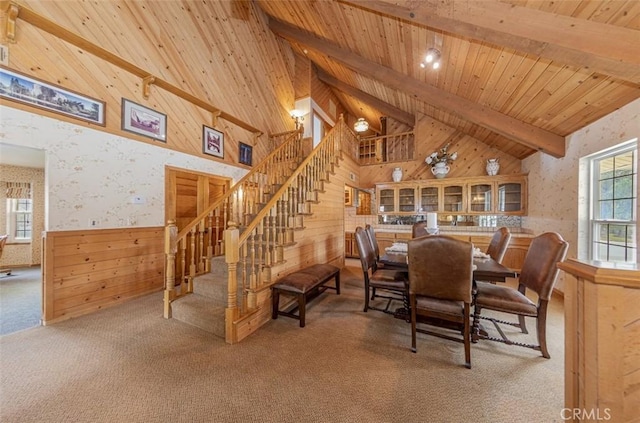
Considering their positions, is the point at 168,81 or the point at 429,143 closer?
the point at 168,81

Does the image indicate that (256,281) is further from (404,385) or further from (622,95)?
(622,95)

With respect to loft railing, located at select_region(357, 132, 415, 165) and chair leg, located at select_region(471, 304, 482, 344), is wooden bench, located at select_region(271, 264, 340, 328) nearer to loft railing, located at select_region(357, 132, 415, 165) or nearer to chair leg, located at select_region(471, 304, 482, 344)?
chair leg, located at select_region(471, 304, 482, 344)

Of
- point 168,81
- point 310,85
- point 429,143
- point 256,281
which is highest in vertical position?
point 310,85

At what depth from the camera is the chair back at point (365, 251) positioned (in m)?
2.99

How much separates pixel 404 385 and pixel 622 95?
366 cm

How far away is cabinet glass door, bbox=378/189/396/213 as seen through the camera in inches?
242

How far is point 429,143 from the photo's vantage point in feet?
19.3

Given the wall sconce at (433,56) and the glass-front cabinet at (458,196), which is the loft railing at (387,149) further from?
the wall sconce at (433,56)

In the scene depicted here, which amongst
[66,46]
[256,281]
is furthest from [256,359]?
[66,46]

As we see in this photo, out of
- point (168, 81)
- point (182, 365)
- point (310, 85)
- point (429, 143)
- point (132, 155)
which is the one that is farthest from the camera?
point (310, 85)

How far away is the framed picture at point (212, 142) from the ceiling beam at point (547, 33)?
3.84 metres

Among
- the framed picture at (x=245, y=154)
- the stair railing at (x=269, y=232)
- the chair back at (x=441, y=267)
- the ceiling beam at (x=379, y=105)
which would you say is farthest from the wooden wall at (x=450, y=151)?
the chair back at (x=441, y=267)

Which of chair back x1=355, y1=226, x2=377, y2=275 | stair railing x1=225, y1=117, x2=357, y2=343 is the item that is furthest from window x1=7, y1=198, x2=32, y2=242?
chair back x1=355, y1=226, x2=377, y2=275

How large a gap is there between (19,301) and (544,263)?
257 inches
